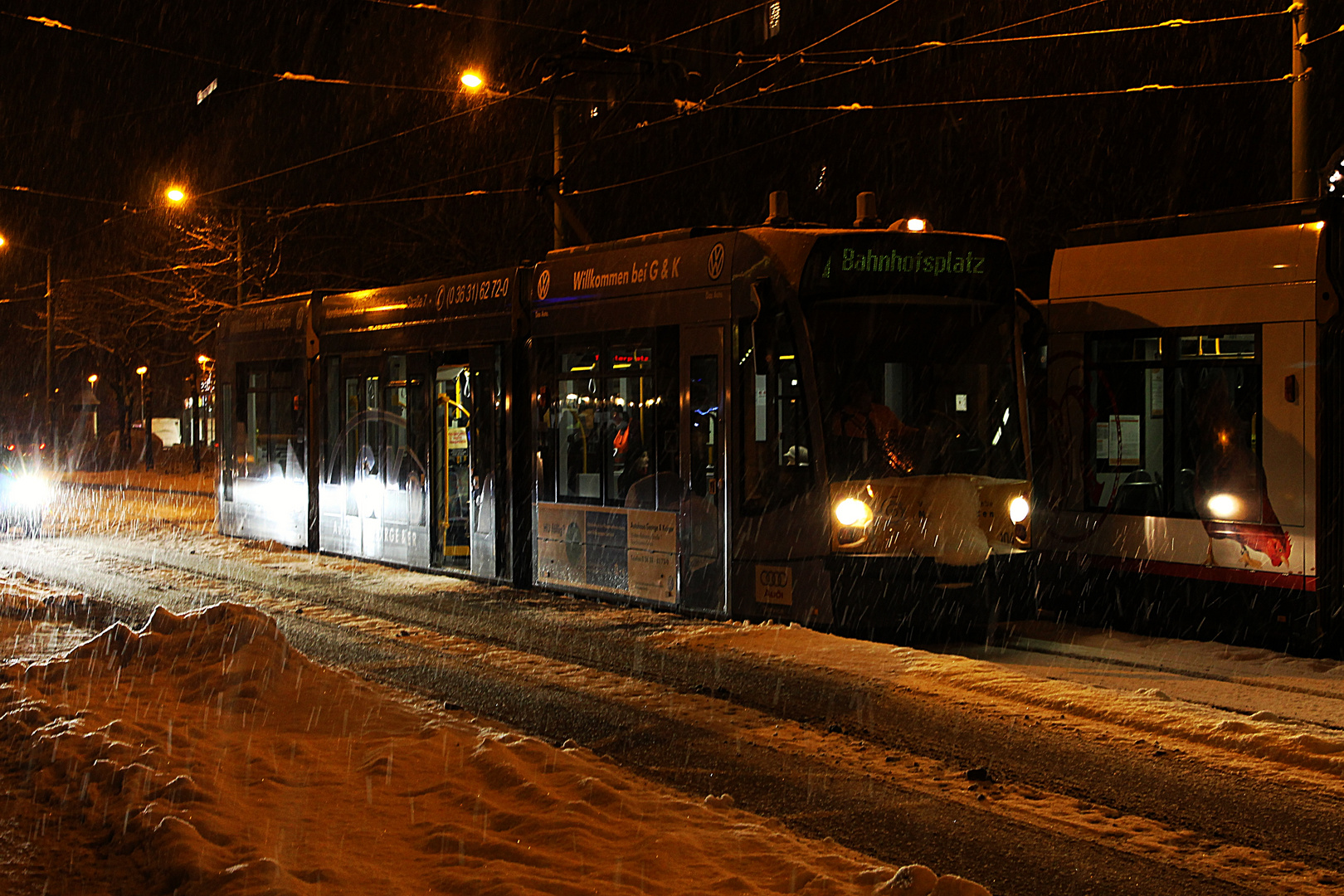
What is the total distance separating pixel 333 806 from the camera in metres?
5.81

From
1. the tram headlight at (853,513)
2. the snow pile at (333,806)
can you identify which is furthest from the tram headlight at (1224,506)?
the snow pile at (333,806)

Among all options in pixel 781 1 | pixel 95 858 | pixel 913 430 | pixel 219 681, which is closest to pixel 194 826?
pixel 95 858

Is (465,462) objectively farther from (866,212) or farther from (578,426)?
(866,212)

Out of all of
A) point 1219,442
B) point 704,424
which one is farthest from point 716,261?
point 1219,442

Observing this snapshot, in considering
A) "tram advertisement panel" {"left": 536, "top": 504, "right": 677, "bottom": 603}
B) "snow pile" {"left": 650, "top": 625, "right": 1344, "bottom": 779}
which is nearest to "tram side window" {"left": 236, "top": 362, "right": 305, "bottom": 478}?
"tram advertisement panel" {"left": 536, "top": 504, "right": 677, "bottom": 603}

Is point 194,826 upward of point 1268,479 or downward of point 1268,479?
downward

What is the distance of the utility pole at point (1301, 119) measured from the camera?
42.8 ft

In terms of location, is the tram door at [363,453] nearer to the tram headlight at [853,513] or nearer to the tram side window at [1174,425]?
the tram headlight at [853,513]

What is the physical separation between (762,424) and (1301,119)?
6546 millimetres

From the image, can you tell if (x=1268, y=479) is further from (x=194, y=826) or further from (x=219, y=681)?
(x=194, y=826)

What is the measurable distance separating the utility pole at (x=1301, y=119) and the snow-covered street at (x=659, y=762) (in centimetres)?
494

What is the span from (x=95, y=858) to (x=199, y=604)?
27.7 feet

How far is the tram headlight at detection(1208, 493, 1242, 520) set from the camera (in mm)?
10812

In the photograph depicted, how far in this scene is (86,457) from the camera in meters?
58.6
